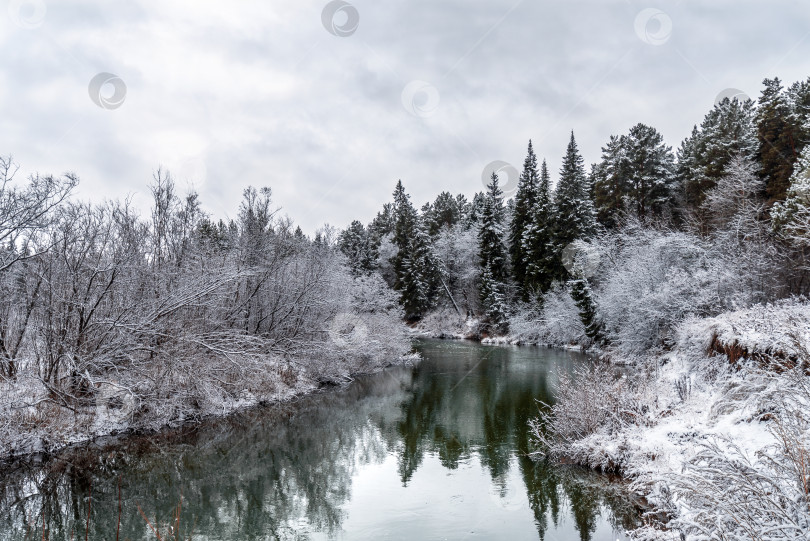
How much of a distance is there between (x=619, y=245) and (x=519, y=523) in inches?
1029

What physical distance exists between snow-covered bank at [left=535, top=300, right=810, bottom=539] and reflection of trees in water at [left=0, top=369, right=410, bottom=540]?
515cm

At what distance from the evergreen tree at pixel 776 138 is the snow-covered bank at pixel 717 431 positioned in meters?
15.2

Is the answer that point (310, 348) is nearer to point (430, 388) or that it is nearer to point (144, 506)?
point (430, 388)

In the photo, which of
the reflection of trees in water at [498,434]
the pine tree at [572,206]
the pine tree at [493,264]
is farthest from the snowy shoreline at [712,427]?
the pine tree at [493,264]

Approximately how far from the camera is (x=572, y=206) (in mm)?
38312

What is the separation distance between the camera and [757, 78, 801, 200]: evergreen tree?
24.9 metres

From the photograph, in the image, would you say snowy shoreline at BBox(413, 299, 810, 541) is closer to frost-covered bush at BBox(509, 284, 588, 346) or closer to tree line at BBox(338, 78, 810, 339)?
tree line at BBox(338, 78, 810, 339)

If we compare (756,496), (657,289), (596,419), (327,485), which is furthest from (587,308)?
(756,496)

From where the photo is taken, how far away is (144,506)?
895cm

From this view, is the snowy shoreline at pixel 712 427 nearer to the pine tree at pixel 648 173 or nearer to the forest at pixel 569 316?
the forest at pixel 569 316

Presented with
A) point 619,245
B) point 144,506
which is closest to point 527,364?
point 619,245

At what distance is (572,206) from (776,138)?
13783 millimetres

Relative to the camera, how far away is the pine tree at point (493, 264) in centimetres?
4359

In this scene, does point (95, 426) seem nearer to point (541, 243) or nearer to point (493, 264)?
point (541, 243)
